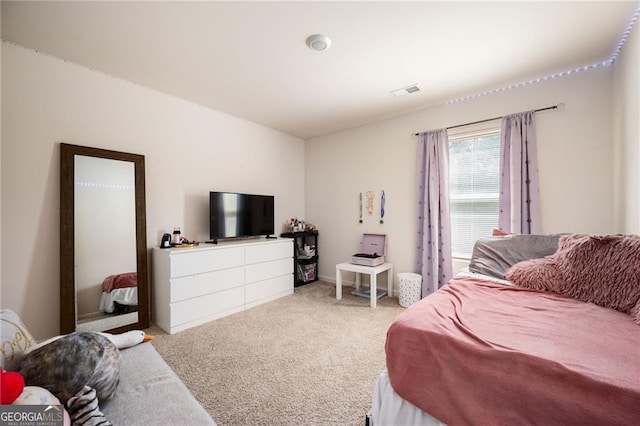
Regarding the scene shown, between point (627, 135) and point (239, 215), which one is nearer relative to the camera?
point (627, 135)

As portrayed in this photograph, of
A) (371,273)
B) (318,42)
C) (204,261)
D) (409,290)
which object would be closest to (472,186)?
(409,290)

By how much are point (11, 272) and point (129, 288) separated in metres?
0.81

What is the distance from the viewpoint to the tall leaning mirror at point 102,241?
2.28 metres

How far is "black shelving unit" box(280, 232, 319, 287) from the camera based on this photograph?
4130 millimetres

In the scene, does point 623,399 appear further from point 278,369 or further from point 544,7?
point 544,7

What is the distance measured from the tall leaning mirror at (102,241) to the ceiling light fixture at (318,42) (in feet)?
6.57

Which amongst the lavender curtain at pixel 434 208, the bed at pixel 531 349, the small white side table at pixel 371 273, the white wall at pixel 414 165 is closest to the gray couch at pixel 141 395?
the bed at pixel 531 349

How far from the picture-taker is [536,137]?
2639 mm

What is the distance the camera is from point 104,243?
97.4 inches

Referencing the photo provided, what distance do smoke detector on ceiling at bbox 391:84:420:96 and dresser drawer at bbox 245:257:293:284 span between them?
8.13 ft

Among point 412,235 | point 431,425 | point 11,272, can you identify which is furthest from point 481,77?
point 11,272

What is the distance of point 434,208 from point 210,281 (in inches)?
105

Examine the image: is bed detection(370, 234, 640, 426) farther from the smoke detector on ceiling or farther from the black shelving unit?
the black shelving unit

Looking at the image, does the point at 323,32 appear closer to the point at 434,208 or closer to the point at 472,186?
the point at 434,208
